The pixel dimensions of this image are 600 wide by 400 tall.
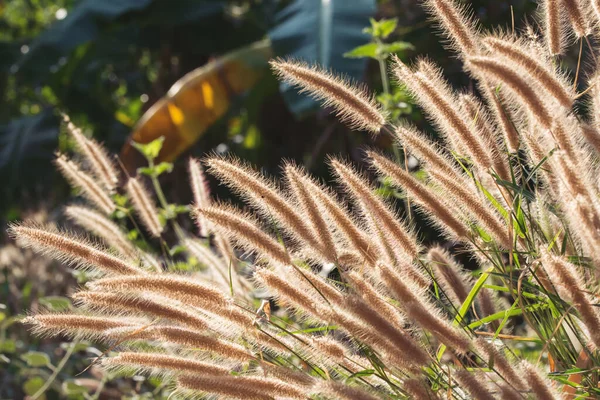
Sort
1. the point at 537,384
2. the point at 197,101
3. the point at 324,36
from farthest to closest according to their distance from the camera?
the point at 197,101 < the point at 324,36 < the point at 537,384

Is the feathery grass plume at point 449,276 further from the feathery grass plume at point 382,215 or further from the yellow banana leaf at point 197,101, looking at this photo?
the yellow banana leaf at point 197,101

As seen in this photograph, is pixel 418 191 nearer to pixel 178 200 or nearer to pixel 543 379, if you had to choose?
pixel 543 379

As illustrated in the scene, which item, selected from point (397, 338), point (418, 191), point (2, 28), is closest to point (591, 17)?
point (418, 191)

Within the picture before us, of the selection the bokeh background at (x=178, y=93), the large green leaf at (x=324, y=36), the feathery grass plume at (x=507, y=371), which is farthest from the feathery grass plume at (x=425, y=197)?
the large green leaf at (x=324, y=36)

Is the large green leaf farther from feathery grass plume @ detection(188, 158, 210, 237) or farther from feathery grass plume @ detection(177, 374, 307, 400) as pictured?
feathery grass plume @ detection(177, 374, 307, 400)

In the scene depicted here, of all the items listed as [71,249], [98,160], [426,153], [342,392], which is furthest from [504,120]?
[98,160]

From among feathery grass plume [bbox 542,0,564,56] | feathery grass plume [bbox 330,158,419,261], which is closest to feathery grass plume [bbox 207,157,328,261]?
feathery grass plume [bbox 330,158,419,261]

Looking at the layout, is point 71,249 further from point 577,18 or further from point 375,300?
point 577,18
